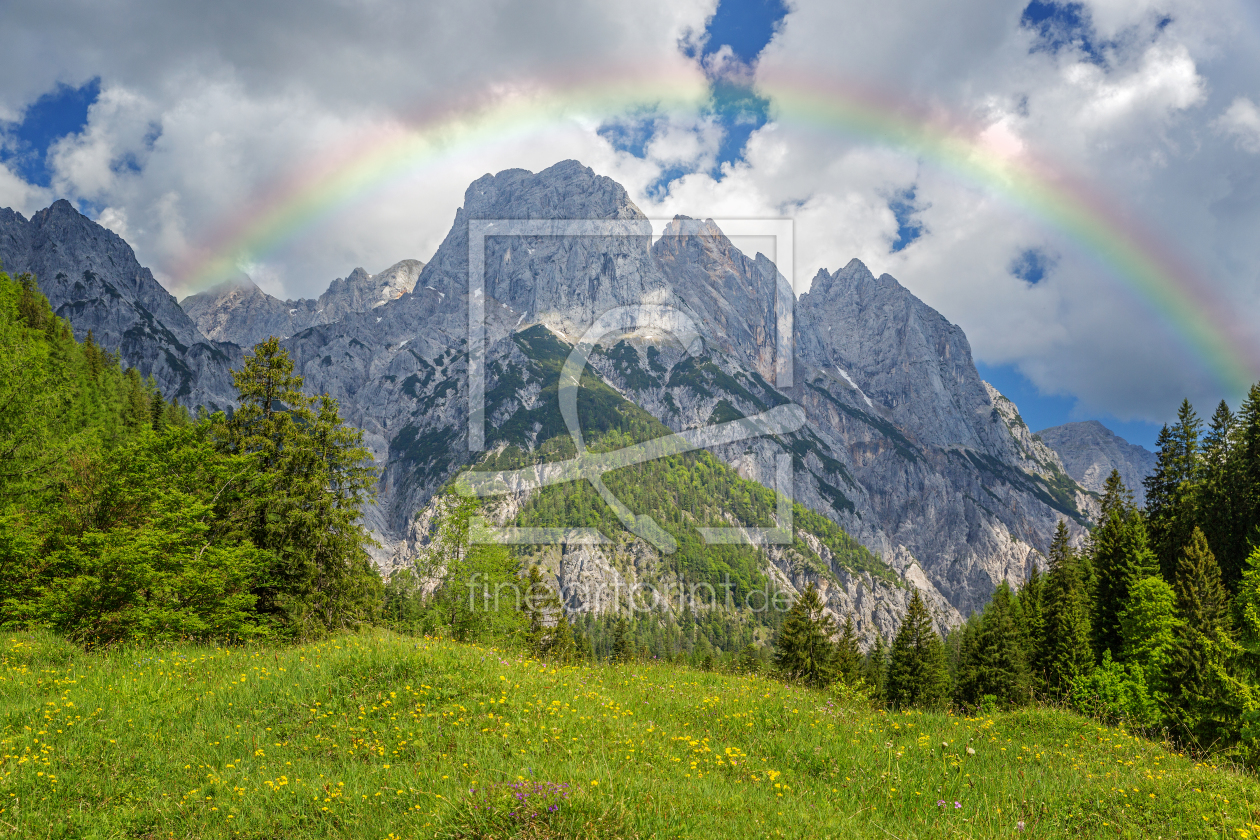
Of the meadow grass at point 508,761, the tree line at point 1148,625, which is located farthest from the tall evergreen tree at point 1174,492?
the meadow grass at point 508,761

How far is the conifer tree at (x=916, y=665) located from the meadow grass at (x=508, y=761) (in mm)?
48731

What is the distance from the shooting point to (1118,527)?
39.0 meters

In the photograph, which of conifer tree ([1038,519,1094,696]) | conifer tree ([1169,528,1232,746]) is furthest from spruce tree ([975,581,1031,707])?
conifer tree ([1169,528,1232,746])

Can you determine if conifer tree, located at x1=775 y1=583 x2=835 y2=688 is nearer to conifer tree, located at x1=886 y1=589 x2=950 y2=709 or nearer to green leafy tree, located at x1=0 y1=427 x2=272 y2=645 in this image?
conifer tree, located at x1=886 y1=589 x2=950 y2=709

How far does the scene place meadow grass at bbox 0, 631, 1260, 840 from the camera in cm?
651

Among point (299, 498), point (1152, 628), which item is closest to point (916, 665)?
point (1152, 628)

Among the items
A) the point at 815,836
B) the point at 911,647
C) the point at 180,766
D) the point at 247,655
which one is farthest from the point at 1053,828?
the point at 911,647

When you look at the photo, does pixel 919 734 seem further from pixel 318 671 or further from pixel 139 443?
pixel 139 443

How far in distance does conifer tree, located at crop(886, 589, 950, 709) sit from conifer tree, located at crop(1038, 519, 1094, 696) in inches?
394

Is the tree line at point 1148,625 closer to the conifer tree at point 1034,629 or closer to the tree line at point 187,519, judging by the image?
the conifer tree at point 1034,629

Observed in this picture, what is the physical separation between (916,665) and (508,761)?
193 feet

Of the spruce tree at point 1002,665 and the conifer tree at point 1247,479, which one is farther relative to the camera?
the spruce tree at point 1002,665

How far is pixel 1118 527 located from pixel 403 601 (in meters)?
62.8

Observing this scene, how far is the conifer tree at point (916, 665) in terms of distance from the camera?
180ft
